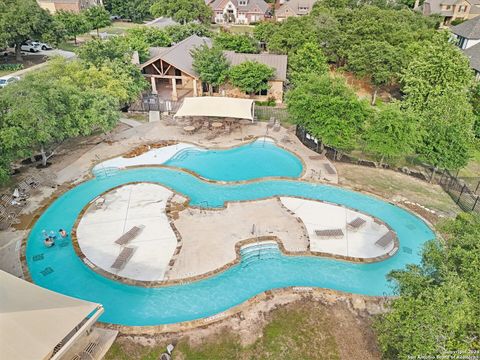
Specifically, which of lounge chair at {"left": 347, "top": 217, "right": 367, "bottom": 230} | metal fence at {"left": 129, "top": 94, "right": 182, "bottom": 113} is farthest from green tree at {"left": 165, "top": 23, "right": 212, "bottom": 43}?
lounge chair at {"left": 347, "top": 217, "right": 367, "bottom": 230}

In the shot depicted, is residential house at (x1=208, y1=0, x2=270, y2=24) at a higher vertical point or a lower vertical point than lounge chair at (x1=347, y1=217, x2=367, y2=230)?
higher

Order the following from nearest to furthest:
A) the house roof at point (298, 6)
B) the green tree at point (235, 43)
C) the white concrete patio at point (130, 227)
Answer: the white concrete patio at point (130, 227) → the green tree at point (235, 43) → the house roof at point (298, 6)

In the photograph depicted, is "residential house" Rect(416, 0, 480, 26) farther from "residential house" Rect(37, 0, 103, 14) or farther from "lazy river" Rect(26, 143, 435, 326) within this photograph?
"residential house" Rect(37, 0, 103, 14)

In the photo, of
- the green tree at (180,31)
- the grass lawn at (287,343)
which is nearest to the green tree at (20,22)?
the green tree at (180,31)

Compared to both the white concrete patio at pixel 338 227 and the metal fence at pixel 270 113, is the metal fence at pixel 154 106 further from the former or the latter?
the white concrete patio at pixel 338 227

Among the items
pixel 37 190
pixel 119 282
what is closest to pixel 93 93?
pixel 37 190

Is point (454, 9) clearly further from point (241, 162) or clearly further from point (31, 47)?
point (31, 47)

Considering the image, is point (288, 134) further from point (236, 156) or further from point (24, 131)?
point (24, 131)
